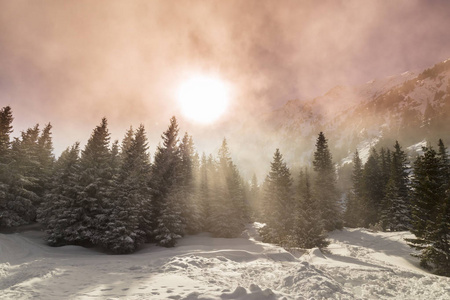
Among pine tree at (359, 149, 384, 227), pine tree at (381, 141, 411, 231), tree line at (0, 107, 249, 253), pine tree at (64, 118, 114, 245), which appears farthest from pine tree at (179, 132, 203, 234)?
pine tree at (359, 149, 384, 227)

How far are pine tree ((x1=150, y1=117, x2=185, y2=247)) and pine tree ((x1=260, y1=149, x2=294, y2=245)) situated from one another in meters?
10.8

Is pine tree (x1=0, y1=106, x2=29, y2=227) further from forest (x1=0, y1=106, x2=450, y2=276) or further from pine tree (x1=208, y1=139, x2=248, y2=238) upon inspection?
pine tree (x1=208, y1=139, x2=248, y2=238)

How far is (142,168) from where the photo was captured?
24.4 meters

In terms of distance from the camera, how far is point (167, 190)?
1017 inches

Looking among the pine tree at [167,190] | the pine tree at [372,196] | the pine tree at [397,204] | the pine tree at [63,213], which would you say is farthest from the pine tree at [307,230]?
the pine tree at [372,196]

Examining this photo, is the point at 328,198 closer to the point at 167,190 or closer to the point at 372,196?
the point at 372,196

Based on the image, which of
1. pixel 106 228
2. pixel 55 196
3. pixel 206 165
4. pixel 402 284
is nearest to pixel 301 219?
pixel 402 284

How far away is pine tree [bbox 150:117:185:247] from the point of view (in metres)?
22.9

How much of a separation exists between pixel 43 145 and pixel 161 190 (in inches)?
1027

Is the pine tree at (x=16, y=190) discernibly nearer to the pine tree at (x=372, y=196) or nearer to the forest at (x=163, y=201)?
the forest at (x=163, y=201)

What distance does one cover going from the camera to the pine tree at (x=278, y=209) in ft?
87.8

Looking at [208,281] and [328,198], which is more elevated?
[328,198]

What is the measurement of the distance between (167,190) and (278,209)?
45.7ft

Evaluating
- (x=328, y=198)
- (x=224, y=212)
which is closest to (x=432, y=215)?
(x=328, y=198)
